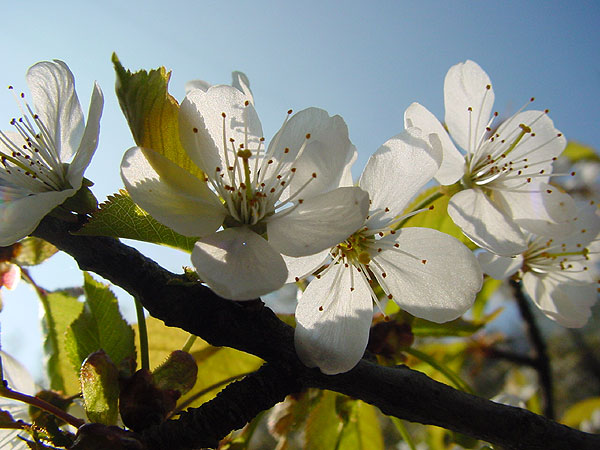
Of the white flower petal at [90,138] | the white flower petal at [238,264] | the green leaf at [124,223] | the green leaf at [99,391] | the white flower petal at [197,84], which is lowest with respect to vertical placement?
the green leaf at [99,391]

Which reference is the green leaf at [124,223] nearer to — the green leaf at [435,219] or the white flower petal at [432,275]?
the white flower petal at [432,275]

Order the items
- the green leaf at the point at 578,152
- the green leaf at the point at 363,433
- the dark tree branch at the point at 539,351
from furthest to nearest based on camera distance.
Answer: the green leaf at the point at 578,152 → the dark tree branch at the point at 539,351 → the green leaf at the point at 363,433

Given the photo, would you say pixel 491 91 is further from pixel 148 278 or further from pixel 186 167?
pixel 148 278

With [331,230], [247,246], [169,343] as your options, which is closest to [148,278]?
[247,246]

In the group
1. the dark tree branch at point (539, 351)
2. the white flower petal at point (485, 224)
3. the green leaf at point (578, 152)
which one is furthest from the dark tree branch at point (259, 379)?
the green leaf at point (578, 152)

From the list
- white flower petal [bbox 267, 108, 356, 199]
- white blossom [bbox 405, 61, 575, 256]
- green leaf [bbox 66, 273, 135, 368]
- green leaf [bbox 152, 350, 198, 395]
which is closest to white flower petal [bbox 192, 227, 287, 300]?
white flower petal [bbox 267, 108, 356, 199]

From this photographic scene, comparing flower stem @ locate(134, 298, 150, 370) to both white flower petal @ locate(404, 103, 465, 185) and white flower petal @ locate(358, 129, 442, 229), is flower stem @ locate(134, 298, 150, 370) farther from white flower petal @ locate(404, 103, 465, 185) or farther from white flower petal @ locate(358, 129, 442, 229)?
white flower petal @ locate(404, 103, 465, 185)
